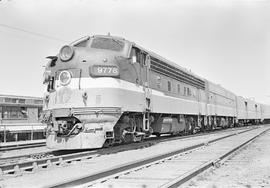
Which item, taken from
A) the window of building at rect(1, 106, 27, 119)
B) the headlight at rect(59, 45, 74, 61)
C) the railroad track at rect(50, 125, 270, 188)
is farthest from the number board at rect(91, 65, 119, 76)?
the window of building at rect(1, 106, 27, 119)

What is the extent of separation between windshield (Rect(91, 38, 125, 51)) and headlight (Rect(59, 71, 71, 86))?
4.77 feet

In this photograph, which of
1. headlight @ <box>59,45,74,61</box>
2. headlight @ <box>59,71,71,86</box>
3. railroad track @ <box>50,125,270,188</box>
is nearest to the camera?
railroad track @ <box>50,125,270,188</box>

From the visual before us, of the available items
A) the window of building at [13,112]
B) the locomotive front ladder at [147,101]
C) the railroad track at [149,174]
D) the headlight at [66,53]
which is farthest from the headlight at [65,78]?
the window of building at [13,112]

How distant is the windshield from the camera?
39.3ft

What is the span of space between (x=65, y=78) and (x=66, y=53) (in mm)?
880

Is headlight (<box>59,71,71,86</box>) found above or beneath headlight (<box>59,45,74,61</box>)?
beneath

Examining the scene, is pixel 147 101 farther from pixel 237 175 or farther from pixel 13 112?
pixel 13 112

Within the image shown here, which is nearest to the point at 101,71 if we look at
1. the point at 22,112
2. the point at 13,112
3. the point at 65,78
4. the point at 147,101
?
the point at 65,78

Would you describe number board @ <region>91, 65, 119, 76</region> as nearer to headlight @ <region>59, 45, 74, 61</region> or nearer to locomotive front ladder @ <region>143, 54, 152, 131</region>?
headlight @ <region>59, 45, 74, 61</region>

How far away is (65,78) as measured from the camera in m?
11.2

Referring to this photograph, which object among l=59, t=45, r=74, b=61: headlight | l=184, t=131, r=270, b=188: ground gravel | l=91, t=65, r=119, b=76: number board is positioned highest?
l=59, t=45, r=74, b=61: headlight

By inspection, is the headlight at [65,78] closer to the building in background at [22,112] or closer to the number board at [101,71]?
the number board at [101,71]

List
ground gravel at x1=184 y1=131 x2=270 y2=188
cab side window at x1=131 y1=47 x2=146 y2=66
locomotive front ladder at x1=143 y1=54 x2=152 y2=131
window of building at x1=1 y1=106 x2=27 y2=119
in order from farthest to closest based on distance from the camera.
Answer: window of building at x1=1 y1=106 x2=27 y2=119
locomotive front ladder at x1=143 y1=54 x2=152 y2=131
cab side window at x1=131 y1=47 x2=146 y2=66
ground gravel at x1=184 y1=131 x2=270 y2=188

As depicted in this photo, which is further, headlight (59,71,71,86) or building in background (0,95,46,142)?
building in background (0,95,46,142)
